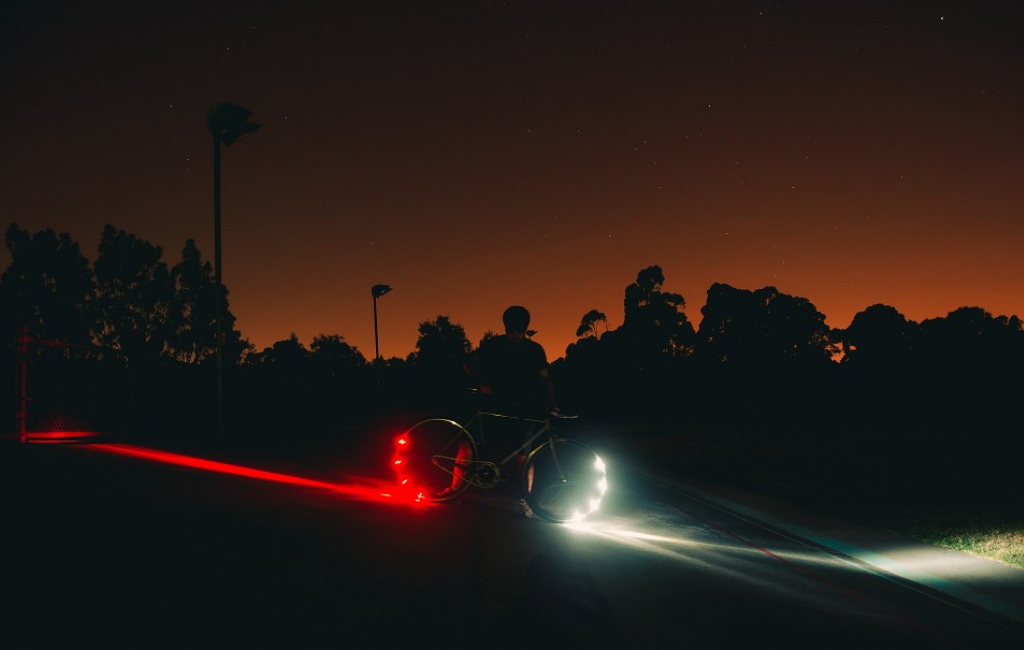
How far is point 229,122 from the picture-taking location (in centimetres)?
1603

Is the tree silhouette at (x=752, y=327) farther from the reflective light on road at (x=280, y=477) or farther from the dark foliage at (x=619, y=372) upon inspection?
the reflective light on road at (x=280, y=477)

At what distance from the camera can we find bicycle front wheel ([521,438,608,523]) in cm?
791

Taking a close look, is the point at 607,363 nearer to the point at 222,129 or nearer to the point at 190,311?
the point at 190,311

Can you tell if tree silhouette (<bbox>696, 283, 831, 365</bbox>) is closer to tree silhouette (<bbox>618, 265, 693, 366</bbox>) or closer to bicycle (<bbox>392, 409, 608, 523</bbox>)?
tree silhouette (<bbox>618, 265, 693, 366</bbox>)

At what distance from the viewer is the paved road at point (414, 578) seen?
432 centimetres

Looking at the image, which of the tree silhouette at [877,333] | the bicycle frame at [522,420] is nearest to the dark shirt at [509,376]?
the bicycle frame at [522,420]

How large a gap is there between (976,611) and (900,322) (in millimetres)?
A: 86163

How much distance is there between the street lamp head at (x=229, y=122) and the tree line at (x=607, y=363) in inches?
126

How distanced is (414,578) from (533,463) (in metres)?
2.54

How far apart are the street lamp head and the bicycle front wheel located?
11.1 metres

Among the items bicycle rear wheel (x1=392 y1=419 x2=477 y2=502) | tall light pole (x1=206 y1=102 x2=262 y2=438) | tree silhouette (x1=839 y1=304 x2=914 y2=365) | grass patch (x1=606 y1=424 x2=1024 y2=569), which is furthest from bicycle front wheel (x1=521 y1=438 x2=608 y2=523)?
tree silhouette (x1=839 y1=304 x2=914 y2=365)

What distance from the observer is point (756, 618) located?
512 cm

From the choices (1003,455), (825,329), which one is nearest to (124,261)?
(1003,455)

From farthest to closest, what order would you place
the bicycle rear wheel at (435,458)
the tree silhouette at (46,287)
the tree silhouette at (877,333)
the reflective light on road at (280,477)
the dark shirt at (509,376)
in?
the tree silhouette at (877,333) < the tree silhouette at (46,287) < the reflective light on road at (280,477) < the bicycle rear wheel at (435,458) < the dark shirt at (509,376)
